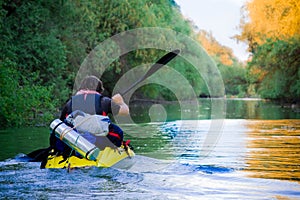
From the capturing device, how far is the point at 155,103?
41.6 meters

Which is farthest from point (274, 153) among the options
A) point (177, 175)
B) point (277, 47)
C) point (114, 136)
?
point (277, 47)

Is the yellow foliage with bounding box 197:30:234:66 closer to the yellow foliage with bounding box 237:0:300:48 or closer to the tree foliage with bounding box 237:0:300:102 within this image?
the tree foliage with bounding box 237:0:300:102

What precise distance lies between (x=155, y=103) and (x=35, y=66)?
805 inches

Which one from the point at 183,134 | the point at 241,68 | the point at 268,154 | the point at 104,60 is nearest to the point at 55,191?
the point at 268,154

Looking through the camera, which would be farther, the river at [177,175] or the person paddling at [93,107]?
the person paddling at [93,107]

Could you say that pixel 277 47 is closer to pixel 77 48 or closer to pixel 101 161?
pixel 77 48

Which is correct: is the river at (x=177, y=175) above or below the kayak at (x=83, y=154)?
below

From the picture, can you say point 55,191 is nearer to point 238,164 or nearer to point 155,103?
point 238,164

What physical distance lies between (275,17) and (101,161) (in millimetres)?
22787

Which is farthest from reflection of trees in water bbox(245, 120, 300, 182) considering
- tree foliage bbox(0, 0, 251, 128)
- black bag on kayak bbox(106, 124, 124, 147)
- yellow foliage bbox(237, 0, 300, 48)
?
yellow foliage bbox(237, 0, 300, 48)

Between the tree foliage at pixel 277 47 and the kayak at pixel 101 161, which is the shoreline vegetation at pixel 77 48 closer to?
the tree foliage at pixel 277 47

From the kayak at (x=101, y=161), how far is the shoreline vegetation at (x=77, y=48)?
23.7 ft

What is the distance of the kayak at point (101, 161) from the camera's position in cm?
822

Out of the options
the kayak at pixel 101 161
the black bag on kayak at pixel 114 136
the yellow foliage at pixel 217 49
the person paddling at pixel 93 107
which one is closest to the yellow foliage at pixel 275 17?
the person paddling at pixel 93 107
